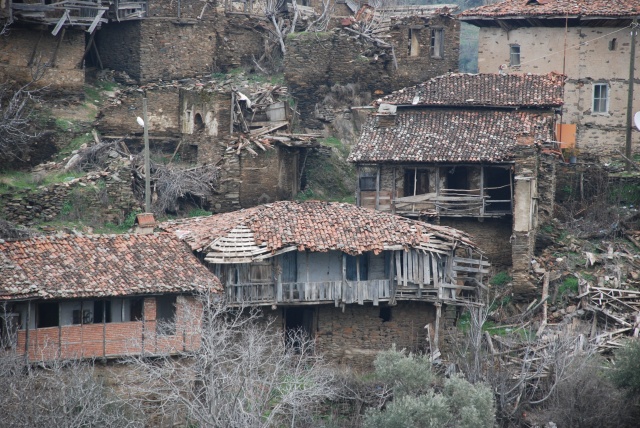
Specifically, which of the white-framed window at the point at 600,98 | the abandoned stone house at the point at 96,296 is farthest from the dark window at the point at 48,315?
the white-framed window at the point at 600,98

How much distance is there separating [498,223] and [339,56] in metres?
9.84

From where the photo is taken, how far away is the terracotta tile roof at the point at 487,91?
4138cm

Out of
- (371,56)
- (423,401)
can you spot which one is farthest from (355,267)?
(371,56)

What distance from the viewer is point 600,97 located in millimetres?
46188

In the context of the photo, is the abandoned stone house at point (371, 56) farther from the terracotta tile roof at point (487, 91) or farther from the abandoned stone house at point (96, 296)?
the abandoned stone house at point (96, 296)

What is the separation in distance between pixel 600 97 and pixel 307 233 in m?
14.9

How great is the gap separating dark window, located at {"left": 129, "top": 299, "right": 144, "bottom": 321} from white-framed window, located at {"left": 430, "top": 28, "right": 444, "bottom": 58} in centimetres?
1811

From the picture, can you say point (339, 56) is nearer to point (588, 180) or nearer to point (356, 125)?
point (356, 125)

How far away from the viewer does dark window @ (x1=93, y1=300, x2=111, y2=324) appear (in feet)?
108

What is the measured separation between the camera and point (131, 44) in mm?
46375

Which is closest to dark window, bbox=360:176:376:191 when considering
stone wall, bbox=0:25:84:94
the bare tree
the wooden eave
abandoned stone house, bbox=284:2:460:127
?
abandoned stone house, bbox=284:2:460:127

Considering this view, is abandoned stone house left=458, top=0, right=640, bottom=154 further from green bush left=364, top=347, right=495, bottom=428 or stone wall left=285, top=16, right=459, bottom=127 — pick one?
green bush left=364, top=347, right=495, bottom=428

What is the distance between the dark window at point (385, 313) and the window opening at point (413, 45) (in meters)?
13.5

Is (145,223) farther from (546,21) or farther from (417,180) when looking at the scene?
(546,21)
